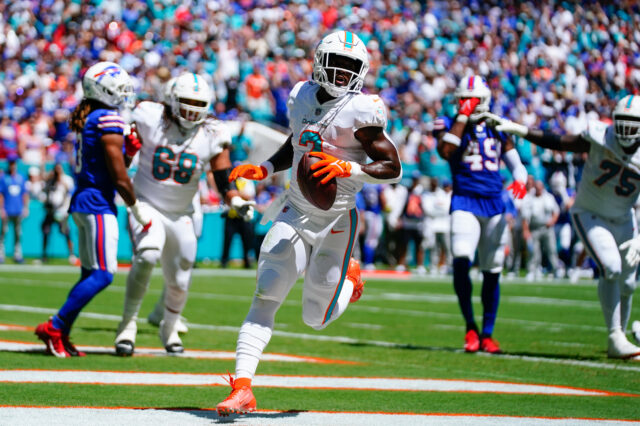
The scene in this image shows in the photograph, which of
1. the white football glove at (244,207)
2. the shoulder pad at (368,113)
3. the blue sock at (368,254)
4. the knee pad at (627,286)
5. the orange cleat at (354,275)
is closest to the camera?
the shoulder pad at (368,113)

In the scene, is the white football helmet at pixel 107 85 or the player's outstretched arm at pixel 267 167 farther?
the white football helmet at pixel 107 85

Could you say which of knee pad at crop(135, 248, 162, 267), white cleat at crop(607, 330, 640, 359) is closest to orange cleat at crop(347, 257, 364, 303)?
knee pad at crop(135, 248, 162, 267)

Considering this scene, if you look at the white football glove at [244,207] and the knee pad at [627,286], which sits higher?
the white football glove at [244,207]

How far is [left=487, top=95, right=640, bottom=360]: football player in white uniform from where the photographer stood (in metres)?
7.57

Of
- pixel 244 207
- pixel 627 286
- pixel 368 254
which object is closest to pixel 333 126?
pixel 244 207

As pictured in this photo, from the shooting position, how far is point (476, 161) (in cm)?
824

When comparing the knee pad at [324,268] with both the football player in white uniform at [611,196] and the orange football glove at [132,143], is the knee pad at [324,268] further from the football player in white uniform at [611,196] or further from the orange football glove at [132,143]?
the football player in white uniform at [611,196]

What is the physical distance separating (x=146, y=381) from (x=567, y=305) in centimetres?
808

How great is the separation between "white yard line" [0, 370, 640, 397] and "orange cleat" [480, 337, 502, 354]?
163 cm

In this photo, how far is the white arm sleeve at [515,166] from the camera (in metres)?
8.07

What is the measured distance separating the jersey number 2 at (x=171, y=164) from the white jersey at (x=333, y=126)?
7.11 feet

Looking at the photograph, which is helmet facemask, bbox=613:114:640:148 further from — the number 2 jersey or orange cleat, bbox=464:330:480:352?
orange cleat, bbox=464:330:480:352

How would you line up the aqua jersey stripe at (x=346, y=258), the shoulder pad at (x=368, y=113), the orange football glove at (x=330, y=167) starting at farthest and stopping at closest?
the aqua jersey stripe at (x=346, y=258), the shoulder pad at (x=368, y=113), the orange football glove at (x=330, y=167)

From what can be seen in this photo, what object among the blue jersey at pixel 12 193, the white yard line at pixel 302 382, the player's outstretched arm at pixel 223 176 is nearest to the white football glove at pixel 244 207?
the player's outstretched arm at pixel 223 176
